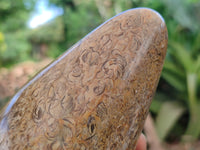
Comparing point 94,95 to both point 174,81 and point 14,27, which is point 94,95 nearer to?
point 174,81

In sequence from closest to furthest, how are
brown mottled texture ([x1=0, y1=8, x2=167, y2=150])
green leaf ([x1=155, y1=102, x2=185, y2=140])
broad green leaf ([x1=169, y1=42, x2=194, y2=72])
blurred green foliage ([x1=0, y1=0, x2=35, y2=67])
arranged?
brown mottled texture ([x1=0, y1=8, x2=167, y2=150]) → green leaf ([x1=155, y1=102, x2=185, y2=140]) → broad green leaf ([x1=169, y1=42, x2=194, y2=72]) → blurred green foliage ([x1=0, y1=0, x2=35, y2=67])

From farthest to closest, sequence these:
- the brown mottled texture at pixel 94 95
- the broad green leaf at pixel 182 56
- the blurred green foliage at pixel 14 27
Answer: the blurred green foliage at pixel 14 27 < the broad green leaf at pixel 182 56 < the brown mottled texture at pixel 94 95

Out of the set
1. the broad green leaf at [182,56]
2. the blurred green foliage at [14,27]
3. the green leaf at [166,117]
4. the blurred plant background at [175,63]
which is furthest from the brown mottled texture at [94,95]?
the blurred green foliage at [14,27]

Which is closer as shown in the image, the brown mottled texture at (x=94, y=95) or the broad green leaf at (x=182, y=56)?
the brown mottled texture at (x=94, y=95)

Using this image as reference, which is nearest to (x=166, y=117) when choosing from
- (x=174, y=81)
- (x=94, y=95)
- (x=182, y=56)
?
(x=174, y=81)

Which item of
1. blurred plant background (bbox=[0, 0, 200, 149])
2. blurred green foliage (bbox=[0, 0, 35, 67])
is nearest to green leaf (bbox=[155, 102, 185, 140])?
blurred plant background (bbox=[0, 0, 200, 149])

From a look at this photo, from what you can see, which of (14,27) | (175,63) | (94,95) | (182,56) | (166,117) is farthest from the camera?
(14,27)

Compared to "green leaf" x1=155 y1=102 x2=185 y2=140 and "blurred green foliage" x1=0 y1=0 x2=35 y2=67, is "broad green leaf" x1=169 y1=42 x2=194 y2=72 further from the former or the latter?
"blurred green foliage" x1=0 y1=0 x2=35 y2=67

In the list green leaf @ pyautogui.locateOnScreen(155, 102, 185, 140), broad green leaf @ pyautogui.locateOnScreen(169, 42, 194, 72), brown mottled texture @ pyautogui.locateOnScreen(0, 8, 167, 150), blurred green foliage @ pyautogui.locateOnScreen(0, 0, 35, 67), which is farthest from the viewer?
blurred green foliage @ pyautogui.locateOnScreen(0, 0, 35, 67)

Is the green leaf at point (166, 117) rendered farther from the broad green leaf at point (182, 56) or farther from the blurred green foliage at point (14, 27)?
the blurred green foliage at point (14, 27)

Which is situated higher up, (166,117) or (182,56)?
(182,56)
